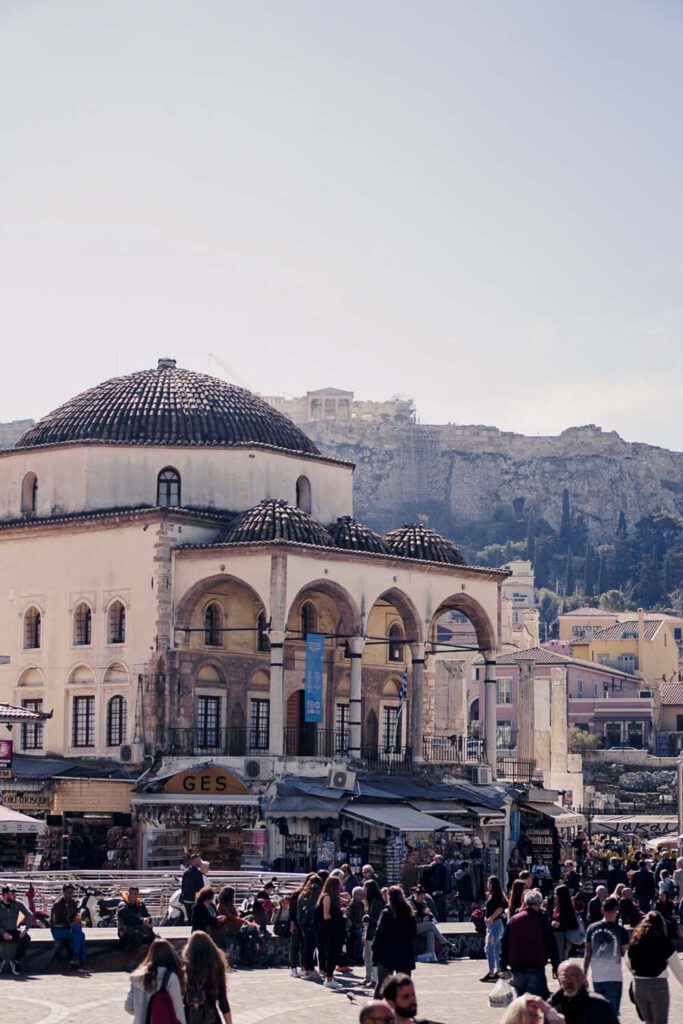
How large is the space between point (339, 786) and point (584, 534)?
484 ft

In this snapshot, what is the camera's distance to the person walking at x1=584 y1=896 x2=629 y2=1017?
18719 mm

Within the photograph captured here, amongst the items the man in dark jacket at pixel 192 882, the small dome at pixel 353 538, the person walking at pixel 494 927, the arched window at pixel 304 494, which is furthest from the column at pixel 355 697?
the person walking at pixel 494 927

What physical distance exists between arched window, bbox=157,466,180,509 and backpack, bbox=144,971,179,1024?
117ft

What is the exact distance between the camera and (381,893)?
1059 inches

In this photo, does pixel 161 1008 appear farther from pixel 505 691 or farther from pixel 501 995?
pixel 505 691

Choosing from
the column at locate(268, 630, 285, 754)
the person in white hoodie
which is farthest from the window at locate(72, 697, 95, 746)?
the person in white hoodie

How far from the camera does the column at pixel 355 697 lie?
155 feet

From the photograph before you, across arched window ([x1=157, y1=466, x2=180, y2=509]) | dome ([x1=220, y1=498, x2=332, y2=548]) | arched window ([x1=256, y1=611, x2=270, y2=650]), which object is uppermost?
arched window ([x1=157, y1=466, x2=180, y2=509])

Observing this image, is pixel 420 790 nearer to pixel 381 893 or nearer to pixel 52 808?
pixel 52 808

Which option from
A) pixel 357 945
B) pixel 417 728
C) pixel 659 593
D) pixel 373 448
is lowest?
pixel 357 945

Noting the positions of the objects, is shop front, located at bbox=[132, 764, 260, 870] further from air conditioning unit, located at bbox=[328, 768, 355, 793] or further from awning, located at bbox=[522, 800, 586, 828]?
awning, located at bbox=[522, 800, 586, 828]

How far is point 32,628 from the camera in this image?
4931 centimetres

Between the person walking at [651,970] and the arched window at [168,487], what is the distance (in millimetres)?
33092

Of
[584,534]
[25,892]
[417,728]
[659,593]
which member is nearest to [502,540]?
[584,534]
